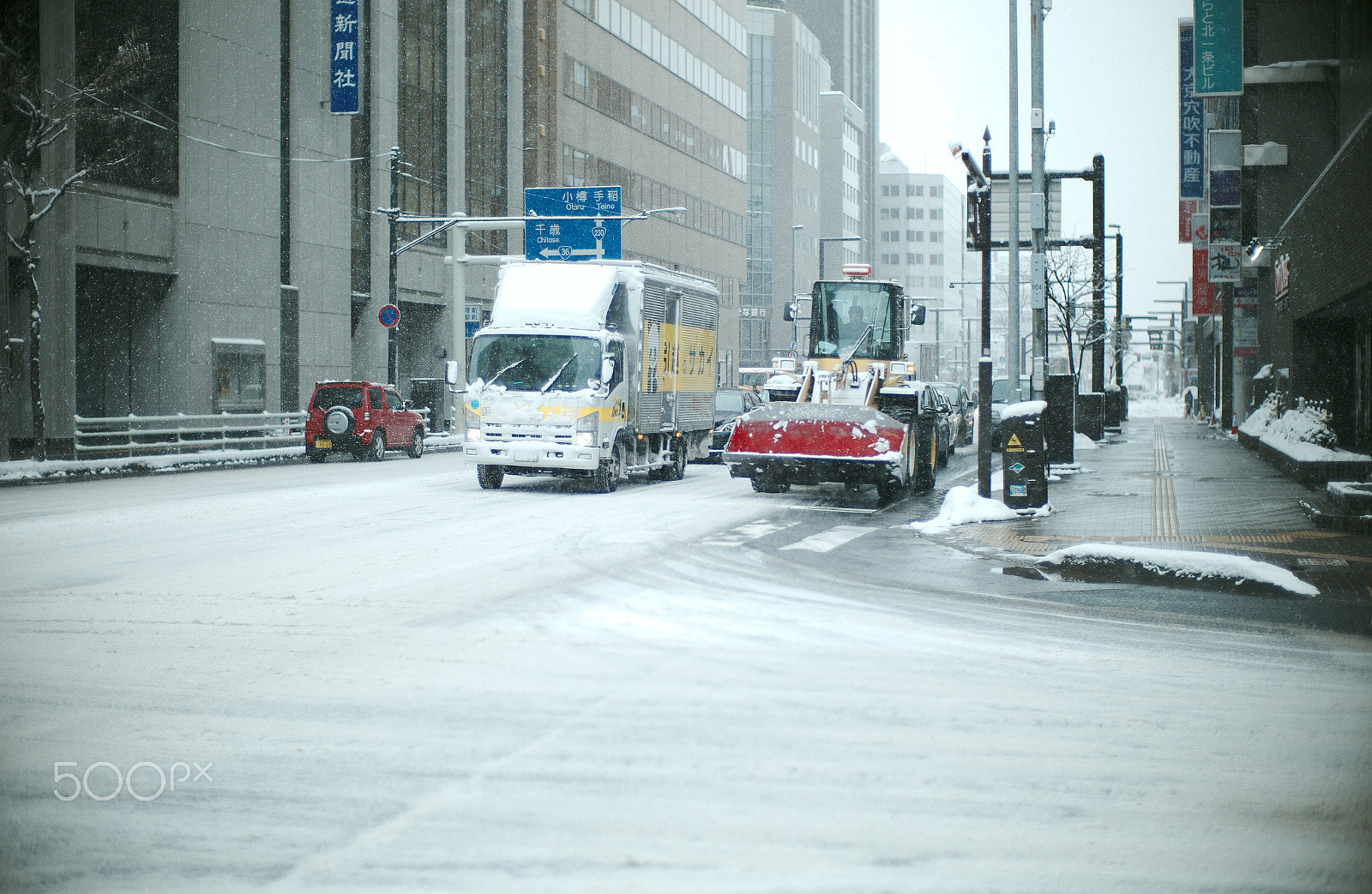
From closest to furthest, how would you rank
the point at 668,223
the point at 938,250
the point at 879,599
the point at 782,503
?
the point at 879,599 → the point at 782,503 → the point at 668,223 → the point at 938,250

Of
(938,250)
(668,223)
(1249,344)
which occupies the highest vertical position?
(938,250)

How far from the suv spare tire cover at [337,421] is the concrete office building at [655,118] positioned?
32759mm

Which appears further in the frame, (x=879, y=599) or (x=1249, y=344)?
(x=1249, y=344)

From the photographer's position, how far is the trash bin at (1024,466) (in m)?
18.2

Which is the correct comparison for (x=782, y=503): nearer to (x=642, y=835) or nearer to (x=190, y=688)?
(x=190, y=688)

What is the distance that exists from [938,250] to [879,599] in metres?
189

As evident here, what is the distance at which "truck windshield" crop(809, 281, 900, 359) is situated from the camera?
77.9 ft

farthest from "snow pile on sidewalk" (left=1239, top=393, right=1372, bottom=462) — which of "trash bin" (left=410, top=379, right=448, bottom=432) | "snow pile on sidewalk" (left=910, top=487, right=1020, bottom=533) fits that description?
"trash bin" (left=410, top=379, right=448, bottom=432)

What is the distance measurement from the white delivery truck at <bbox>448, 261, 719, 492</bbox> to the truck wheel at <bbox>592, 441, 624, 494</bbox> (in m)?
0.02

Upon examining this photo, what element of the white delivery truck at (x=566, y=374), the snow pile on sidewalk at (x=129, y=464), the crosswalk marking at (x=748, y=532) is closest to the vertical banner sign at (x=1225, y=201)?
the white delivery truck at (x=566, y=374)

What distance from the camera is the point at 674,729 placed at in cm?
645

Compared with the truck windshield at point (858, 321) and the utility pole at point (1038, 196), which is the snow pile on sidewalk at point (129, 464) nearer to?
the truck windshield at point (858, 321)

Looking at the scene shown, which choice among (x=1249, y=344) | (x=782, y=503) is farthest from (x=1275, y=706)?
(x=1249, y=344)

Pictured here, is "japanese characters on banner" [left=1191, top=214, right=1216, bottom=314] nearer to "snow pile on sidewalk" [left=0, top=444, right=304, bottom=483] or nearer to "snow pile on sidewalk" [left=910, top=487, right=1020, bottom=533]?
"snow pile on sidewalk" [left=0, top=444, right=304, bottom=483]
